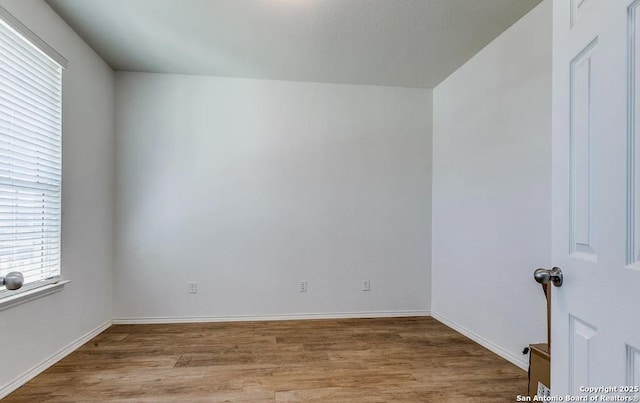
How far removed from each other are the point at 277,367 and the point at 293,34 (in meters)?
2.69

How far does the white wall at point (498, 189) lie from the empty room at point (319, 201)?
21mm

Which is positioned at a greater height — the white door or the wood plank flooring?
the white door

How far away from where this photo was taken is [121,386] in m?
2.33

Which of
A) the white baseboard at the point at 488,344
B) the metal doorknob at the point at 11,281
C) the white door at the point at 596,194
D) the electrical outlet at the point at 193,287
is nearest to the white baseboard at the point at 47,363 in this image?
the electrical outlet at the point at 193,287

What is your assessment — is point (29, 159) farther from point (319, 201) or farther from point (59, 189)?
point (319, 201)

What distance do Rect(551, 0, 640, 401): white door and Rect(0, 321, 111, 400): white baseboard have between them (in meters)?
3.01

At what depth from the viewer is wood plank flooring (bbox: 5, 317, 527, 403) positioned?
2.23 m

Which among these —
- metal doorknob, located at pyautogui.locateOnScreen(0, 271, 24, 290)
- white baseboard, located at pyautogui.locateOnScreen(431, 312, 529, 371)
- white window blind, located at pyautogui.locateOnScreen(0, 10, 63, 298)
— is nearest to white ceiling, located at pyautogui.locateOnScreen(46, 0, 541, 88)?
white window blind, located at pyautogui.locateOnScreen(0, 10, 63, 298)

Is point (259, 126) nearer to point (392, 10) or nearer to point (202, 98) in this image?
point (202, 98)

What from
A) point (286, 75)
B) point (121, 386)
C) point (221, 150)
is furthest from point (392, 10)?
point (121, 386)

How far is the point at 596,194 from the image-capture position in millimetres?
878

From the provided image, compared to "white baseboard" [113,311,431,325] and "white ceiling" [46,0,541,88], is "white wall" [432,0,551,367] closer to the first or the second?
"white ceiling" [46,0,541,88]

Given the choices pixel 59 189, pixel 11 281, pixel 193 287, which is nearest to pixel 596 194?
pixel 11 281

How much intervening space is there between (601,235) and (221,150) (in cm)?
349
